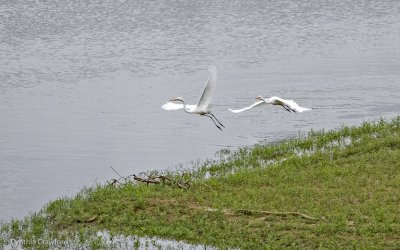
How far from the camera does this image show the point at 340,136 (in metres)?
18.4

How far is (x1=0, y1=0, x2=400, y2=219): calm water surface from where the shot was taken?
19.3 metres

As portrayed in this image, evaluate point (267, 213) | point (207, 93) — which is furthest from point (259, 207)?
point (207, 93)

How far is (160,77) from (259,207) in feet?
45.4

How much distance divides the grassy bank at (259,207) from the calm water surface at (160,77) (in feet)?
5.65

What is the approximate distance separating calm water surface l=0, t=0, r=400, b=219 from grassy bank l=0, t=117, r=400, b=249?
1.72 metres

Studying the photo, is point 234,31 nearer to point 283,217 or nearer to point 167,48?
point 167,48

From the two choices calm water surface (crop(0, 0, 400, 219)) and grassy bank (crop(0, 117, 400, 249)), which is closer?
grassy bank (crop(0, 117, 400, 249))

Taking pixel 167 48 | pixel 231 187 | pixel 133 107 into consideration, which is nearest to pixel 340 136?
pixel 231 187

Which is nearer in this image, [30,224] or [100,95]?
[30,224]

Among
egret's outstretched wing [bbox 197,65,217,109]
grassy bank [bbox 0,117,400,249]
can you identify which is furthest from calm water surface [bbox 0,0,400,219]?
egret's outstretched wing [bbox 197,65,217,109]

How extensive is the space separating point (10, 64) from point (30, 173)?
38.4 feet

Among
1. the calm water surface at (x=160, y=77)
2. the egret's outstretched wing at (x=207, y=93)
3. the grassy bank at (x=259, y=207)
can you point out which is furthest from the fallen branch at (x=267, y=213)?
the calm water surface at (x=160, y=77)

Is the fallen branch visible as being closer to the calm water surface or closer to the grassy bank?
the grassy bank

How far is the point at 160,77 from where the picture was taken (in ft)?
88.4
